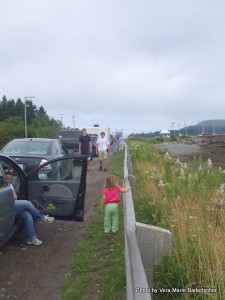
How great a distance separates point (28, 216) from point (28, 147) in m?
4.64

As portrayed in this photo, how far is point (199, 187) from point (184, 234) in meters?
2.74

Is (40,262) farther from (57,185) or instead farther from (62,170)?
(62,170)

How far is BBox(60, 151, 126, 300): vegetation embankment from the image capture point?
15.7 ft

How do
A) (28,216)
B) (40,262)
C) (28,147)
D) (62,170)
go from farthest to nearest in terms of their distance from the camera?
1. (28,147)
2. (62,170)
3. (28,216)
4. (40,262)

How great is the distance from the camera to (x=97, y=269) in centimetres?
564

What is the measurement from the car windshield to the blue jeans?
4.16m

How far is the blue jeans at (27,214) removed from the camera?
640cm

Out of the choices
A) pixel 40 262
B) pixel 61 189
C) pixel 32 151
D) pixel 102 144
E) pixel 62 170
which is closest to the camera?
pixel 40 262

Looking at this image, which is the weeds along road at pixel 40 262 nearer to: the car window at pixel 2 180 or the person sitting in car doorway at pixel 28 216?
the person sitting in car doorway at pixel 28 216

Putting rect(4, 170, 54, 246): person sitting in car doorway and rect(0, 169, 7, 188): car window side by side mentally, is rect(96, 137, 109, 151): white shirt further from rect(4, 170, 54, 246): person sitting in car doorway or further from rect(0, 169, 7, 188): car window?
rect(0, 169, 7, 188): car window

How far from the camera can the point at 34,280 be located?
5.36 meters

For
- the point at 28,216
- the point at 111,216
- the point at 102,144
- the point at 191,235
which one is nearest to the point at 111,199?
the point at 111,216

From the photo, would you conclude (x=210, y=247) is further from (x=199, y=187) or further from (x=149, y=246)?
(x=199, y=187)

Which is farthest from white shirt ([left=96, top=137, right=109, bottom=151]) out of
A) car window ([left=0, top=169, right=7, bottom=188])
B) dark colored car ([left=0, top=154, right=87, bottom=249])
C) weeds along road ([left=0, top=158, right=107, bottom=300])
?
car window ([left=0, top=169, right=7, bottom=188])
